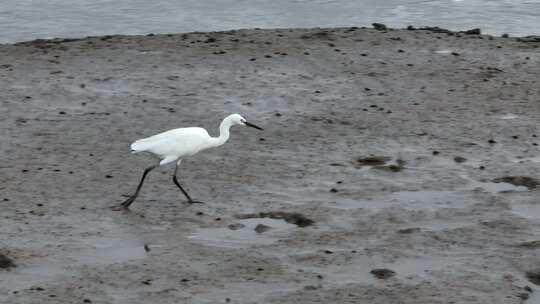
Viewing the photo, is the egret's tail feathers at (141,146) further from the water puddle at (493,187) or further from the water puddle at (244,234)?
the water puddle at (493,187)

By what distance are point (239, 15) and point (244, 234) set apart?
14.9 metres

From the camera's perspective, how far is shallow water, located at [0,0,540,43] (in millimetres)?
25812

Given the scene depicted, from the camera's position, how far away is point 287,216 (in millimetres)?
13297

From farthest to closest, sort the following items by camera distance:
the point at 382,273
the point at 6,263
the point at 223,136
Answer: the point at 223,136, the point at 382,273, the point at 6,263

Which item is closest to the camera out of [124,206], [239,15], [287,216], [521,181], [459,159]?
[287,216]

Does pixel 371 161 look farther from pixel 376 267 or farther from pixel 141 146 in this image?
pixel 376 267

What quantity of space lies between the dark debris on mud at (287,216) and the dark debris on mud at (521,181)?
2550mm

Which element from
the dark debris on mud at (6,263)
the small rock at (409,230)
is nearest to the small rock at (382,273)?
the small rock at (409,230)

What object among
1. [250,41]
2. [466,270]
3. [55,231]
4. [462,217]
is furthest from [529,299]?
[250,41]

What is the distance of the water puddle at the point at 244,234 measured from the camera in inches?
493

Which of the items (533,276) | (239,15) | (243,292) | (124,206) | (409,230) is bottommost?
(533,276)

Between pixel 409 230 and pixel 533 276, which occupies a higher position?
pixel 409 230

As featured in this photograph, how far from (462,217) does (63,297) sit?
4417 mm

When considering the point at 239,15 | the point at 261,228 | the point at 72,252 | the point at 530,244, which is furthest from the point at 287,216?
the point at 239,15
